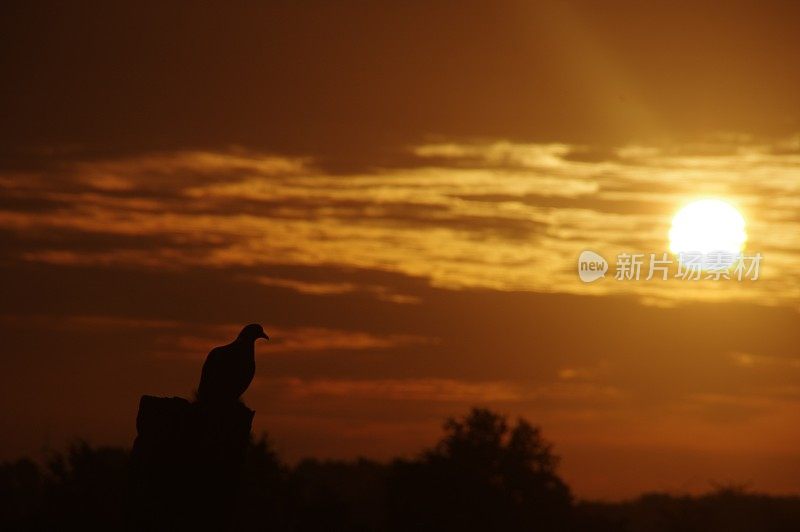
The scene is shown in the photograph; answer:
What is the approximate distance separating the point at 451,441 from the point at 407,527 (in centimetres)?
1038

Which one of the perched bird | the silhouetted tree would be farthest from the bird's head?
the silhouetted tree

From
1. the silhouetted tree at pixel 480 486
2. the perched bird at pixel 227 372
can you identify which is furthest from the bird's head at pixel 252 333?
the silhouetted tree at pixel 480 486

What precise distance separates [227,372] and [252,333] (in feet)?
13.6

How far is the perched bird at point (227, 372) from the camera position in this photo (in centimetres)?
1291

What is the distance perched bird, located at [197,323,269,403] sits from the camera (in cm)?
1291

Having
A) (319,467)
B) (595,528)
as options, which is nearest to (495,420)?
(595,528)

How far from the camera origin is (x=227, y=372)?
520 inches

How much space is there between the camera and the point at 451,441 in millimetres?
59438

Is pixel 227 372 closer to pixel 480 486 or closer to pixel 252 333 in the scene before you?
pixel 252 333

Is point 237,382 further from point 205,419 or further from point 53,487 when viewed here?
point 53,487

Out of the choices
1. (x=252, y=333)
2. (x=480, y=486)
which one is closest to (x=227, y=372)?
(x=252, y=333)

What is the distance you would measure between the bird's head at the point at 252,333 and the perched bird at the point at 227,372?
1.75 meters

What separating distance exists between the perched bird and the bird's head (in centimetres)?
175

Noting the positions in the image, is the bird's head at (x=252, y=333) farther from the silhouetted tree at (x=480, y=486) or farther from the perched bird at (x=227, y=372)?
the silhouetted tree at (x=480, y=486)
